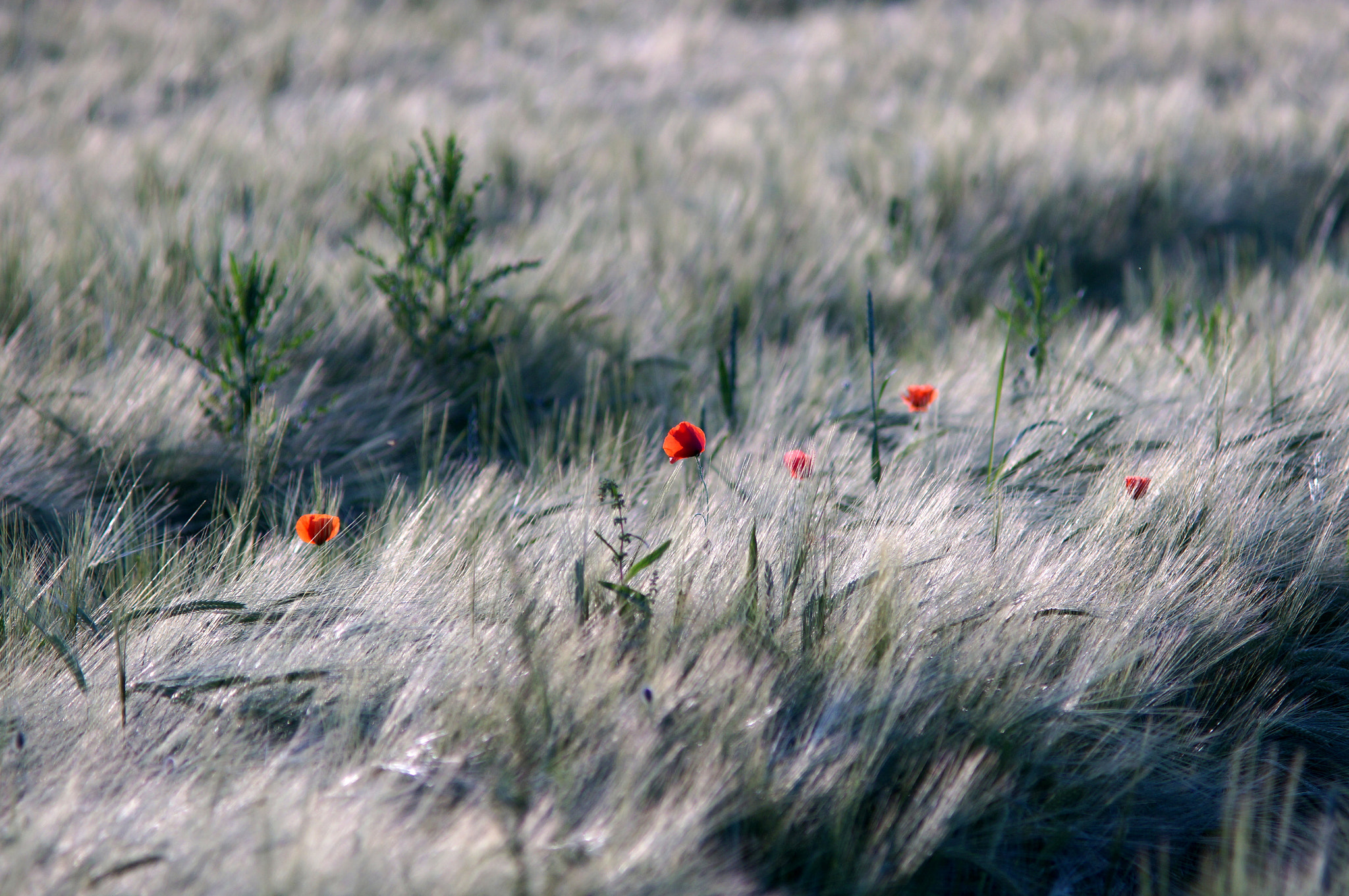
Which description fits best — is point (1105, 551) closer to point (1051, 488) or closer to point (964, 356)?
point (1051, 488)

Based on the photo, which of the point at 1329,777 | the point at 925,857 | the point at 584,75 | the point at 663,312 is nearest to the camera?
the point at 925,857

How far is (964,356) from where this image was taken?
270 centimetres

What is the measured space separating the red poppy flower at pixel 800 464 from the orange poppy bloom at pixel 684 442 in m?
0.18

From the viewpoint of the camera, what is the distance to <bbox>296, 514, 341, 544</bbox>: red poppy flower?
1.68 m

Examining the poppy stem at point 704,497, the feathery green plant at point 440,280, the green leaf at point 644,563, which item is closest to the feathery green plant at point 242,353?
the feathery green plant at point 440,280

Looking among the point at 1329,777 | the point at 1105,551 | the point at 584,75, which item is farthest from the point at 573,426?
the point at 584,75

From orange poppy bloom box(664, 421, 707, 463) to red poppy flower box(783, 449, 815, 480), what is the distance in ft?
0.59

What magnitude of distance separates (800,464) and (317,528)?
2.83 ft

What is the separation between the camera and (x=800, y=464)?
177 cm

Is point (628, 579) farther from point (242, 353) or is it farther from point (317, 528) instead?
point (242, 353)

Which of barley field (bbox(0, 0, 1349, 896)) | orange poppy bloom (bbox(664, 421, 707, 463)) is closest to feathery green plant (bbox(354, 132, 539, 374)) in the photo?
barley field (bbox(0, 0, 1349, 896))

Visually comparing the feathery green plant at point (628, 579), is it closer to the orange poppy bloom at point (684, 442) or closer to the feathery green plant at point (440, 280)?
the orange poppy bloom at point (684, 442)

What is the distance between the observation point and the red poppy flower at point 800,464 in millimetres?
1759

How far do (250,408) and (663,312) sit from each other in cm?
131
